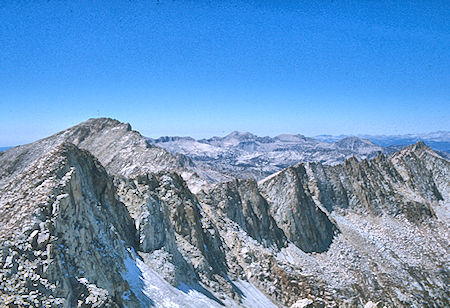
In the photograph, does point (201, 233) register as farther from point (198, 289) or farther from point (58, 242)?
point (58, 242)

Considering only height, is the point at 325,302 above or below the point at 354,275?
above

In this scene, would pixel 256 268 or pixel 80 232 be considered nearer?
pixel 80 232

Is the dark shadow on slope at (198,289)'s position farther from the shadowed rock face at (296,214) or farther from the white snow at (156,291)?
the shadowed rock face at (296,214)

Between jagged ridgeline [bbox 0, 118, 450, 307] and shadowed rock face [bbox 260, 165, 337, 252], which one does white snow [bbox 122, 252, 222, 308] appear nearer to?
jagged ridgeline [bbox 0, 118, 450, 307]

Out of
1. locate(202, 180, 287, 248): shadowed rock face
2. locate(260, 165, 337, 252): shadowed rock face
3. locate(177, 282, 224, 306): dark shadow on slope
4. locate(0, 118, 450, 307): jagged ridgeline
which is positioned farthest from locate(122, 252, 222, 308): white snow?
locate(260, 165, 337, 252): shadowed rock face

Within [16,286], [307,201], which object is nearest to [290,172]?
[307,201]

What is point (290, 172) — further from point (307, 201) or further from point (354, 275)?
point (354, 275)

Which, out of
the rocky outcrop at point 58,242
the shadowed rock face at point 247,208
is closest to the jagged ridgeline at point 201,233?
the rocky outcrop at point 58,242


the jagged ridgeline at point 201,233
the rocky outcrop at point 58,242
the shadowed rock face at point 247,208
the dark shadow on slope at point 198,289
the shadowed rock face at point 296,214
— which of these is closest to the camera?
the rocky outcrop at point 58,242

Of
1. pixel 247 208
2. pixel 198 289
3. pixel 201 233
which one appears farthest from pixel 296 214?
pixel 198 289
